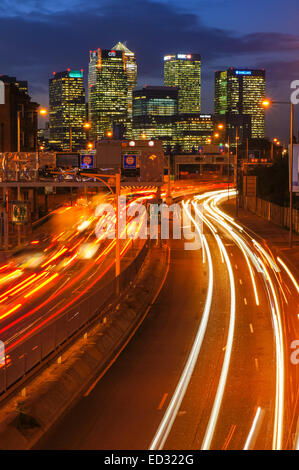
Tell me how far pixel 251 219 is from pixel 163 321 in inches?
2081

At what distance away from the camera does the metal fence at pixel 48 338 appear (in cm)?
1750

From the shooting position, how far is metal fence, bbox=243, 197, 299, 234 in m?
63.2

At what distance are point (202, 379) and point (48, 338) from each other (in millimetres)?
4975

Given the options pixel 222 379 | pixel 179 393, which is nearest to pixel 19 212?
pixel 222 379

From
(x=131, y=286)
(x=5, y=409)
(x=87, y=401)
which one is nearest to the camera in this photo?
(x=5, y=409)

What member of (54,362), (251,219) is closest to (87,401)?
(54,362)

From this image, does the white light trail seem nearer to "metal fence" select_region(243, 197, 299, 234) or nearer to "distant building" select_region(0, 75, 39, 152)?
"metal fence" select_region(243, 197, 299, 234)

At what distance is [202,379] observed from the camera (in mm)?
20781

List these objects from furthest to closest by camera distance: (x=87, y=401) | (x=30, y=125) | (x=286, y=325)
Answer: (x=30, y=125) < (x=286, y=325) < (x=87, y=401)

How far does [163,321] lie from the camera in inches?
1148

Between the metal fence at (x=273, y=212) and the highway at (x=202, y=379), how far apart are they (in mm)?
25111

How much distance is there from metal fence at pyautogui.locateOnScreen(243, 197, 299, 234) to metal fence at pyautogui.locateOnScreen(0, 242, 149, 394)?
36.5 metres

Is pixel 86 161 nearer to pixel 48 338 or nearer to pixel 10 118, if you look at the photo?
pixel 48 338

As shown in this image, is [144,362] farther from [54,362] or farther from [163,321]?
[163,321]
